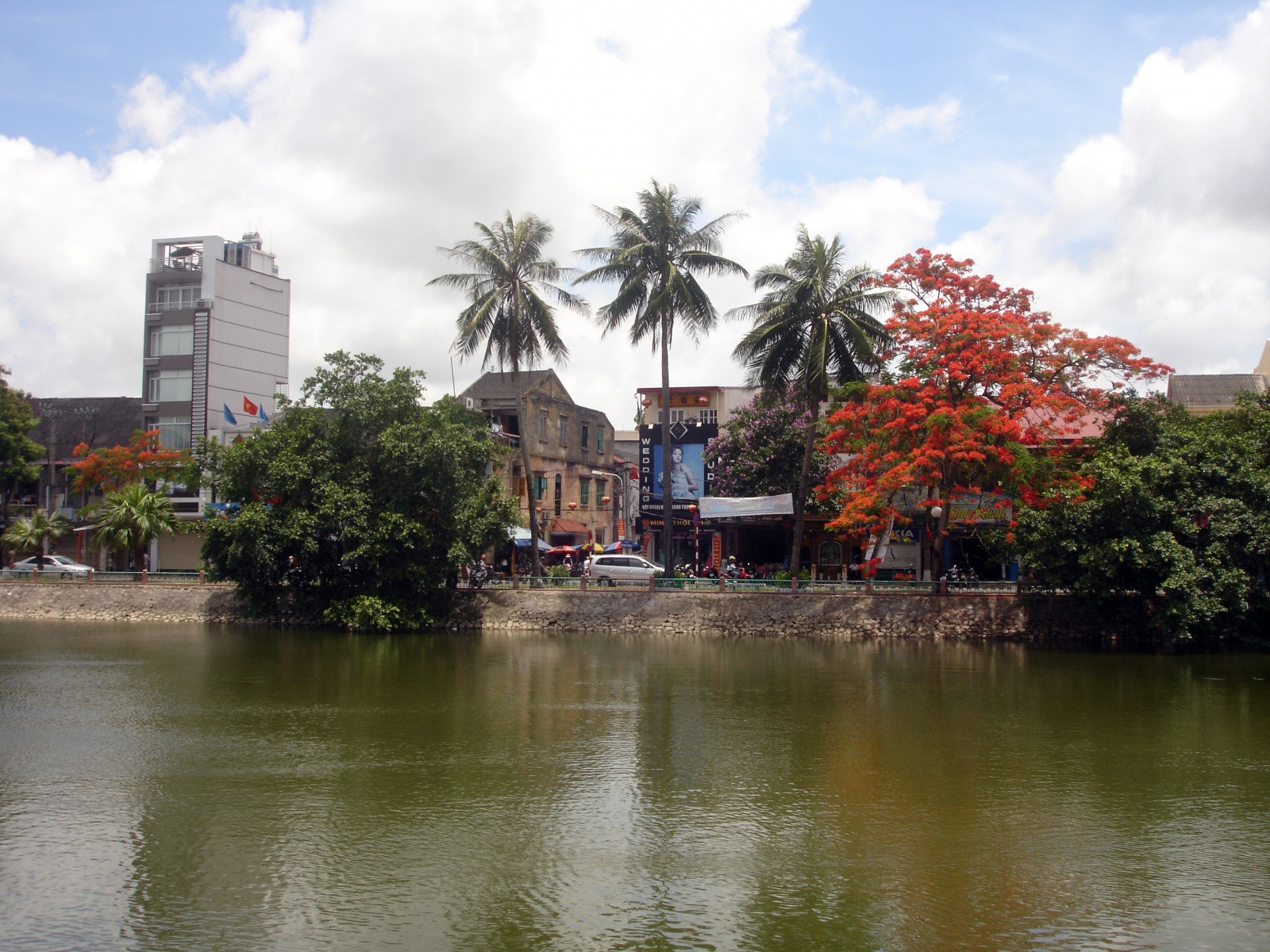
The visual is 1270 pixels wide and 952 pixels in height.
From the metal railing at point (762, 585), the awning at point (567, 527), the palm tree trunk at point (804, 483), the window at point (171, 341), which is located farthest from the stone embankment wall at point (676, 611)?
the window at point (171, 341)

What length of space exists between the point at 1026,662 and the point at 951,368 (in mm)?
10222

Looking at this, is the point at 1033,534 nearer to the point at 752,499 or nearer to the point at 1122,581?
the point at 1122,581

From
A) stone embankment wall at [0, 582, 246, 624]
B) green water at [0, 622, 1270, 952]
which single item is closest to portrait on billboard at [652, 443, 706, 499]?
stone embankment wall at [0, 582, 246, 624]

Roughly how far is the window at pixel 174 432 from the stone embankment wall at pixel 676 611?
1379 centimetres

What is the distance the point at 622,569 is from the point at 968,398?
51.2 ft

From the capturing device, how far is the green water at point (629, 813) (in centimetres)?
1062

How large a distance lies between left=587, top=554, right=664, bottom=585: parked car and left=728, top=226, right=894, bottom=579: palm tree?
615 cm

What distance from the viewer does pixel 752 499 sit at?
45.6 metres

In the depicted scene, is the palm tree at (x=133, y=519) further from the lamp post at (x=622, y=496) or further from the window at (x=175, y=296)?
the lamp post at (x=622, y=496)

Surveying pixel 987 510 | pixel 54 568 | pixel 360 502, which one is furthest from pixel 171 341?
pixel 987 510

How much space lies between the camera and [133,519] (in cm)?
4438

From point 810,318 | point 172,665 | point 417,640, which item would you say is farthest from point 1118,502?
point 172,665

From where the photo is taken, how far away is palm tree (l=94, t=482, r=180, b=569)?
44344mm

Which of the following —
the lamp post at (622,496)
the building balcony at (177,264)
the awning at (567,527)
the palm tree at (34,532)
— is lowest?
the palm tree at (34,532)
